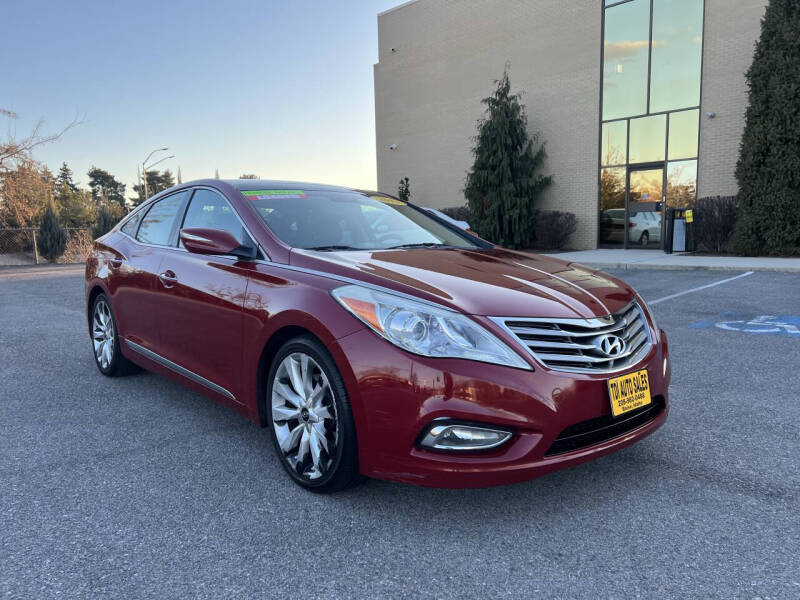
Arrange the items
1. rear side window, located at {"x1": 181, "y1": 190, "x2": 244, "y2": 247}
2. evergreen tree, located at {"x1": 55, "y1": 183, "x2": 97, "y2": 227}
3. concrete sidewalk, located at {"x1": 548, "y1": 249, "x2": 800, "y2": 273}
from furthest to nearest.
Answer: evergreen tree, located at {"x1": 55, "y1": 183, "x2": 97, "y2": 227} < concrete sidewalk, located at {"x1": 548, "y1": 249, "x2": 800, "y2": 273} < rear side window, located at {"x1": 181, "y1": 190, "x2": 244, "y2": 247}

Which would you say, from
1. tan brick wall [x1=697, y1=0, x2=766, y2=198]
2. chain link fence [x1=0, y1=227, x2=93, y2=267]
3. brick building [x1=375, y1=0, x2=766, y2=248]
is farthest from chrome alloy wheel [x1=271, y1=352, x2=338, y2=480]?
chain link fence [x1=0, y1=227, x2=93, y2=267]

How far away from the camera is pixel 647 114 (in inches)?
678

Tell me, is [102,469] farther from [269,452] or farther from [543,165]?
[543,165]

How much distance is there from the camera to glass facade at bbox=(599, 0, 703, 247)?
1636 cm

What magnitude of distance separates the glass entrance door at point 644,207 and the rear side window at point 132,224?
15739mm

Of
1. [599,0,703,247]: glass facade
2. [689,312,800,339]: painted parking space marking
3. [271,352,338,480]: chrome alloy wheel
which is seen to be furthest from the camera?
[599,0,703,247]: glass facade

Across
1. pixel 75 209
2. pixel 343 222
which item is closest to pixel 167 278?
pixel 343 222

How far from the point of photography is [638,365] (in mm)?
2602

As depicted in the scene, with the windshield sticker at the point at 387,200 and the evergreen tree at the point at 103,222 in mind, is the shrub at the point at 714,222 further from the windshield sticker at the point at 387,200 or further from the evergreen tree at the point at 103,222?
the evergreen tree at the point at 103,222

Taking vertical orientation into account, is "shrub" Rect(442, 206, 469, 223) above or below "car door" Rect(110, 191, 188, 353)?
above

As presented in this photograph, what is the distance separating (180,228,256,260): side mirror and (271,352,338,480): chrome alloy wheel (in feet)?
2.28

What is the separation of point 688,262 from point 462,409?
1244 cm

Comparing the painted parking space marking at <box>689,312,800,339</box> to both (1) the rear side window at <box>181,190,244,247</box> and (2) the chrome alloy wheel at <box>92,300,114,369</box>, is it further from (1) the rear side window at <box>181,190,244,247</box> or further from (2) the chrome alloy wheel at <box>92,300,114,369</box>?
(2) the chrome alloy wheel at <box>92,300,114,369</box>

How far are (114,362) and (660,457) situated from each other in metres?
3.92
